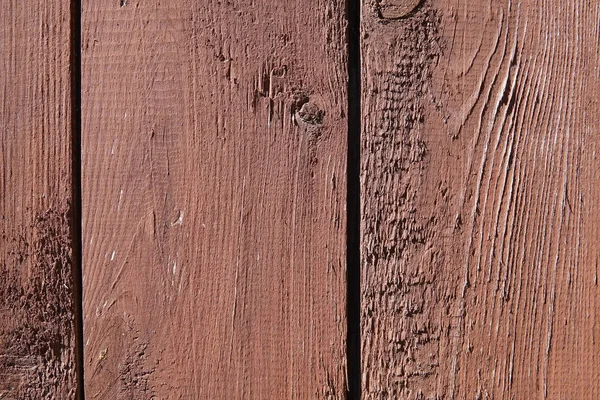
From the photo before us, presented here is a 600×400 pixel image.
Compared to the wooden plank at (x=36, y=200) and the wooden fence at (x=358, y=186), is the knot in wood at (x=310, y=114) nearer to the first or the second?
the wooden fence at (x=358, y=186)

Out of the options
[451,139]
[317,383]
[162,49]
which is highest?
[162,49]

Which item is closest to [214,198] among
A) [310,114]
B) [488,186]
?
[310,114]

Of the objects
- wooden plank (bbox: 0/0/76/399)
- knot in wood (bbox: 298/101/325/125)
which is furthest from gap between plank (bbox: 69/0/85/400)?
knot in wood (bbox: 298/101/325/125)

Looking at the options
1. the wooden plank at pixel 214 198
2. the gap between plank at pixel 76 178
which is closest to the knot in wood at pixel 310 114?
the wooden plank at pixel 214 198

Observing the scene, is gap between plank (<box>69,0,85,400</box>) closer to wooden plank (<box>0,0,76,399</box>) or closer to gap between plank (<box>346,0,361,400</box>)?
wooden plank (<box>0,0,76,399</box>)

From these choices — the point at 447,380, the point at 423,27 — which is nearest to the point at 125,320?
the point at 447,380

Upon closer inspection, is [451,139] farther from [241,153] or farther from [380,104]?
[241,153]

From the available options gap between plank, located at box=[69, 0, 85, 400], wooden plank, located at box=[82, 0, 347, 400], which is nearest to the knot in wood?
wooden plank, located at box=[82, 0, 347, 400]

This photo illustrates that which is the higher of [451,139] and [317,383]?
[451,139]
